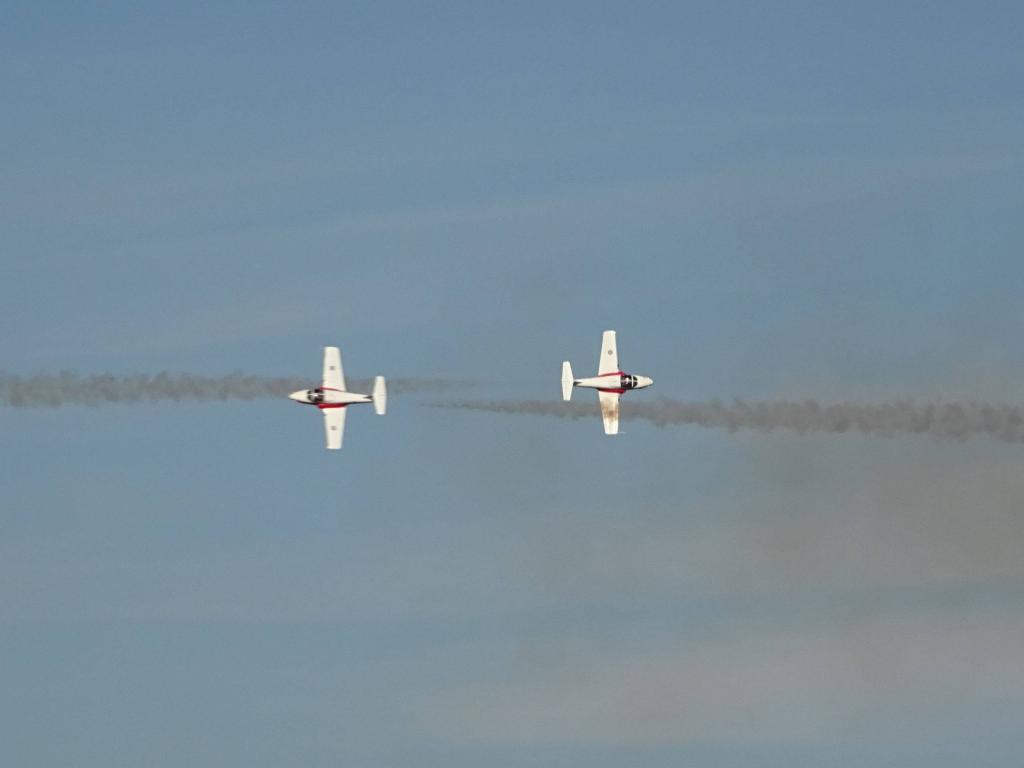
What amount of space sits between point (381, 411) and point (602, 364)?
16.0 m

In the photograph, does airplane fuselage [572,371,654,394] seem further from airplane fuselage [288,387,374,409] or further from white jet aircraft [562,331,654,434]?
airplane fuselage [288,387,374,409]

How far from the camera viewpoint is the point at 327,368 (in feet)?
370

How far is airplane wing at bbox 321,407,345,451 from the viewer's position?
110 metres

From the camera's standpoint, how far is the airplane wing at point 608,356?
118688 mm

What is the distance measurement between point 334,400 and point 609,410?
52.3 ft

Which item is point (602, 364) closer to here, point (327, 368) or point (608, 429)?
point (608, 429)

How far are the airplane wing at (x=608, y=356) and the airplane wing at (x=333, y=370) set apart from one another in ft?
50.3

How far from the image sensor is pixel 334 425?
361 ft

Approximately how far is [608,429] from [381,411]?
13.8 m

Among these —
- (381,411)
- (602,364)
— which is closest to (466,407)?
(381,411)

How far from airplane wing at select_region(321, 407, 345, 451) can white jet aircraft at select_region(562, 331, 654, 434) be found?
12.6 m

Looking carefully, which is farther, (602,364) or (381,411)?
(602,364)

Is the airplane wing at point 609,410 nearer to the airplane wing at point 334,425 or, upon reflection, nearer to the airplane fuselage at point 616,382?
the airplane fuselage at point 616,382

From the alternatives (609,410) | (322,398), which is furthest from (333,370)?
(609,410)
